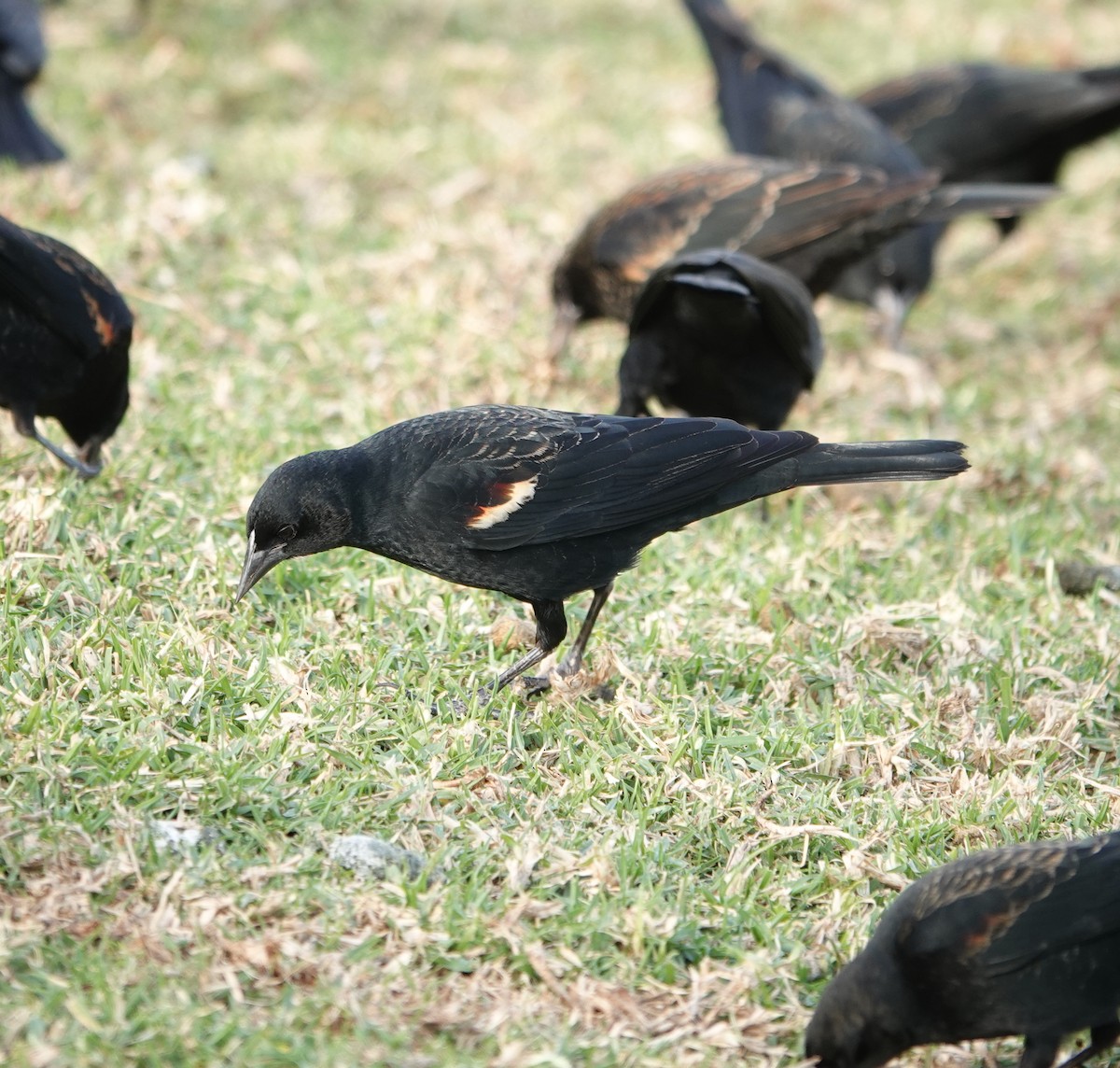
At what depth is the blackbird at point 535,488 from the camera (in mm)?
4195

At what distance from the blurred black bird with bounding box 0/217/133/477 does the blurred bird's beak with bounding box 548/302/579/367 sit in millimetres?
2269

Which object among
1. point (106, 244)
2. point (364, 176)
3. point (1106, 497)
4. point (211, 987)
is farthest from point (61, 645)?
point (364, 176)

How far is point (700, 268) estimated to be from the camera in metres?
5.59

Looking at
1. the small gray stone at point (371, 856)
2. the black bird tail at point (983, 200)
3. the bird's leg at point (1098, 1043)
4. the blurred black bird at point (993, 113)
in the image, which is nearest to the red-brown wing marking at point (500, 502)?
the small gray stone at point (371, 856)

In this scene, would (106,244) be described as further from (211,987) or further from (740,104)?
(211,987)

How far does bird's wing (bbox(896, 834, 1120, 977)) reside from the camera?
311 centimetres

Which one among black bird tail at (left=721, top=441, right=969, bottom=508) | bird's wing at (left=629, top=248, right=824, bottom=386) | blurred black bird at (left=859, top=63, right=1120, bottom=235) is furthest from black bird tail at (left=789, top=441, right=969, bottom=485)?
blurred black bird at (left=859, top=63, right=1120, bottom=235)

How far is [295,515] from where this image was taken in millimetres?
4133

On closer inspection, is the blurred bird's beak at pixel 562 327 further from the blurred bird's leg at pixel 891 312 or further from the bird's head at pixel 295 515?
the bird's head at pixel 295 515

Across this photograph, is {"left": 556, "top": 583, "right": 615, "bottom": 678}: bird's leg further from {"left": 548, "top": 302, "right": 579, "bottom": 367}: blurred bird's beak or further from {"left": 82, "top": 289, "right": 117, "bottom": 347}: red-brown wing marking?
{"left": 548, "top": 302, "right": 579, "bottom": 367}: blurred bird's beak

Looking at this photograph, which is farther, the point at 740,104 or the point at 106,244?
the point at 740,104

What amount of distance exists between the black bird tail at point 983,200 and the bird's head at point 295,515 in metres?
3.96

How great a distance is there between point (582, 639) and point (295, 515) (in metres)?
1.07

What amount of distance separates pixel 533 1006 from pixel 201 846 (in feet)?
3.02
